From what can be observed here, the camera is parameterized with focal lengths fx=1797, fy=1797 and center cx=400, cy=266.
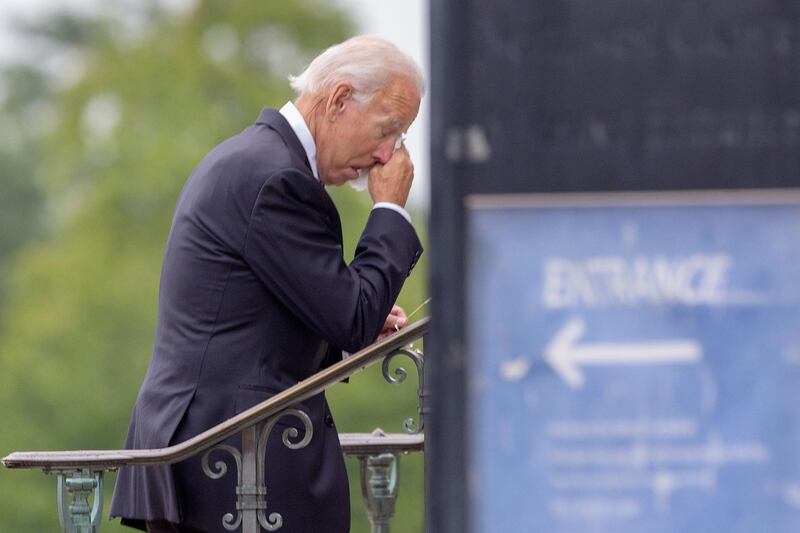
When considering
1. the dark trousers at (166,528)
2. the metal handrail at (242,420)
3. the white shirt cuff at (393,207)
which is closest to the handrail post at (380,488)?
the dark trousers at (166,528)

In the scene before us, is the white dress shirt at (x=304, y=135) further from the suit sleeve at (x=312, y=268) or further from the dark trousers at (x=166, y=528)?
the dark trousers at (x=166, y=528)

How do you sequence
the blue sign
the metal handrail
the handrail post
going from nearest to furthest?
the blue sign < the metal handrail < the handrail post

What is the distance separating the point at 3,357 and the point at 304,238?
66.3 feet

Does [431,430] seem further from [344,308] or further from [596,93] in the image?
[344,308]

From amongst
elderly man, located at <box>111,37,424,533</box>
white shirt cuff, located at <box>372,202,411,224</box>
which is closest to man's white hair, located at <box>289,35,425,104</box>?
elderly man, located at <box>111,37,424,533</box>

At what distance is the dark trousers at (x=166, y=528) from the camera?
4.42m

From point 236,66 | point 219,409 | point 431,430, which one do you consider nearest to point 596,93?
point 431,430

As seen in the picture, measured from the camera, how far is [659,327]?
2.61 m

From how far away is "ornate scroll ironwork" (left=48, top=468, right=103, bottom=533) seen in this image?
434 centimetres

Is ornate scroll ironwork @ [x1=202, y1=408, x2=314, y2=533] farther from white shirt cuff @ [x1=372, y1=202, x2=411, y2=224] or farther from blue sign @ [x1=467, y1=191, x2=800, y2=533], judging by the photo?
blue sign @ [x1=467, y1=191, x2=800, y2=533]

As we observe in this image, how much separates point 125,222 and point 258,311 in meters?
20.9

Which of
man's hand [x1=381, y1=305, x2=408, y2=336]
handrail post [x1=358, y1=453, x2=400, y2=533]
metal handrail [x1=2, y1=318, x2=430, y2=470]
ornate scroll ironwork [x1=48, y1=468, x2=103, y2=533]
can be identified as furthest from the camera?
handrail post [x1=358, y1=453, x2=400, y2=533]

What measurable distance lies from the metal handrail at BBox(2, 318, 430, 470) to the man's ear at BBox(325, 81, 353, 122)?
0.59 m

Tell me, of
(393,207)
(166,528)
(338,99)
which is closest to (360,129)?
(338,99)
